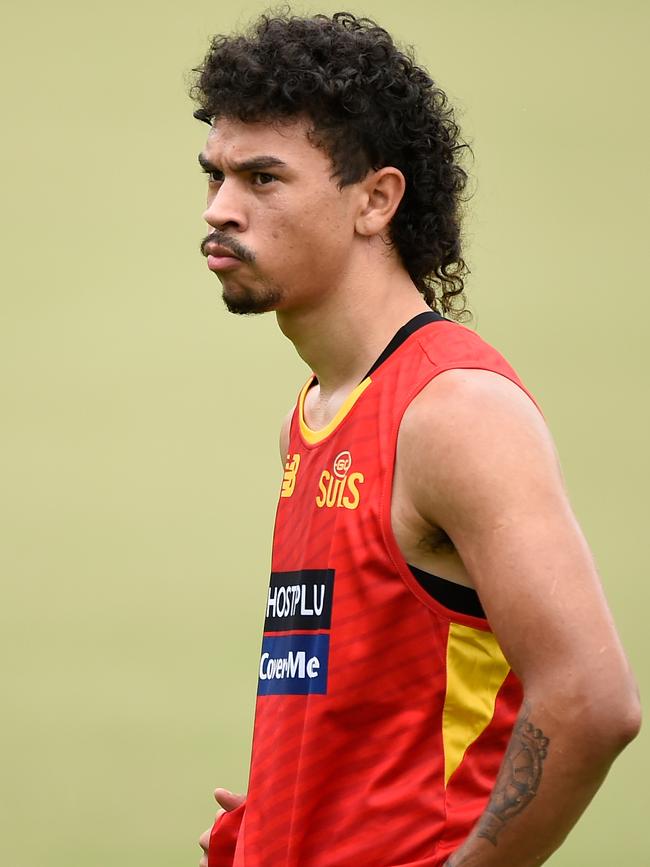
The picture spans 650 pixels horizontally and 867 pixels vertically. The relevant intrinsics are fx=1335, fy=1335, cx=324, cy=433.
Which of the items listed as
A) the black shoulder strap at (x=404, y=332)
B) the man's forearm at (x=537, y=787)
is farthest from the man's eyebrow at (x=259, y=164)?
the man's forearm at (x=537, y=787)

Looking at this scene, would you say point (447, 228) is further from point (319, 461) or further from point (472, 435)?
point (472, 435)

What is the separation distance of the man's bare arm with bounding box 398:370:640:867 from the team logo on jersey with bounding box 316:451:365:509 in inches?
5.2

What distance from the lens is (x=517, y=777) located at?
1188 millimetres

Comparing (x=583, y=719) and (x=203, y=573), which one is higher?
(x=203, y=573)

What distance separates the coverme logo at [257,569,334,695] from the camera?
1.38 meters

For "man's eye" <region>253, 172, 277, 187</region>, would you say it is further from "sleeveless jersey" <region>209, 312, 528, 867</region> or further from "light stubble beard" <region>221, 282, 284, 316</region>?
"sleeveless jersey" <region>209, 312, 528, 867</region>

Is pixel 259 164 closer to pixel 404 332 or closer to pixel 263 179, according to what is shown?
pixel 263 179

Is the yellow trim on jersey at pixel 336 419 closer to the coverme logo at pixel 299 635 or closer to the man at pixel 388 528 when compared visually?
the man at pixel 388 528

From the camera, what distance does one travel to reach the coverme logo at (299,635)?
4.52ft

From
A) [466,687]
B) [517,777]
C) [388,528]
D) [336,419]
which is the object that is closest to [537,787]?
[517,777]

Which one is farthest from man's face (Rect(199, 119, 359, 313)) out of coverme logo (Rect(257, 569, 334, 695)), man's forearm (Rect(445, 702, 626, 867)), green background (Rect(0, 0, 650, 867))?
green background (Rect(0, 0, 650, 867))

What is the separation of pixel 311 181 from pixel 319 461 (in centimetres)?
32

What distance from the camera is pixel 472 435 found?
4.03 ft

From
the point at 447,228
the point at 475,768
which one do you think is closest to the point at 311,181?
the point at 447,228
